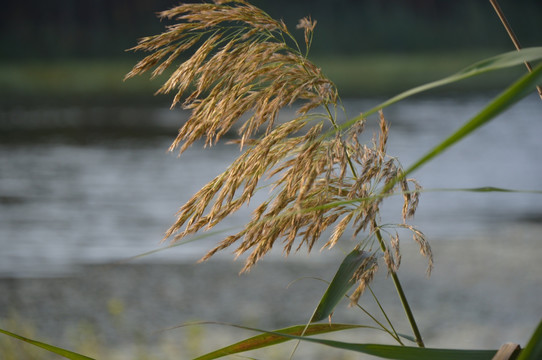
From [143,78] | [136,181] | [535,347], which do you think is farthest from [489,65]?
[143,78]

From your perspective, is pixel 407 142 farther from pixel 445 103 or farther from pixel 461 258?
pixel 445 103

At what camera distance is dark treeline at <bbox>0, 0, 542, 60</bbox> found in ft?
91.0

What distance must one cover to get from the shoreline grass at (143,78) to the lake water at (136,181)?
3622mm

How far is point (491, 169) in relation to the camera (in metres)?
9.69

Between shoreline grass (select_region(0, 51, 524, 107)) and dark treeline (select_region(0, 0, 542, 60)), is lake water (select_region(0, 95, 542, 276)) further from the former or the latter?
dark treeline (select_region(0, 0, 542, 60))

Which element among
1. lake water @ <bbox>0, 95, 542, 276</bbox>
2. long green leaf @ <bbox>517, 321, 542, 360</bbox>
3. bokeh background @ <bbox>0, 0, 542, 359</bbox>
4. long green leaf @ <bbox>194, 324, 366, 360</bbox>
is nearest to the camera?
long green leaf @ <bbox>517, 321, 542, 360</bbox>

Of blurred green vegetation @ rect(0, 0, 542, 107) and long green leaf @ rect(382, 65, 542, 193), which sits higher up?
long green leaf @ rect(382, 65, 542, 193)

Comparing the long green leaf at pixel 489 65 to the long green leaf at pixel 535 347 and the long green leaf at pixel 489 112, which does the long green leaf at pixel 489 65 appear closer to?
the long green leaf at pixel 489 112

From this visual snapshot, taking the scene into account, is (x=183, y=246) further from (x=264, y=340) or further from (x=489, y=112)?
(x=489, y=112)

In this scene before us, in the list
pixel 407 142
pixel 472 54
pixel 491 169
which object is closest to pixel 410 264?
pixel 491 169

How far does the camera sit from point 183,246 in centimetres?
665

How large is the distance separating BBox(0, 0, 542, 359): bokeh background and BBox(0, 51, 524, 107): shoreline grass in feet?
0.85

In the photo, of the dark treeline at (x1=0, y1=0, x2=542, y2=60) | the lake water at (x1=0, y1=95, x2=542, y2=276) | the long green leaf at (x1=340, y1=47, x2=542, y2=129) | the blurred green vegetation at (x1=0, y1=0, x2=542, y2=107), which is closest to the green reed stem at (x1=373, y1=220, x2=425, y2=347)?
the long green leaf at (x1=340, y1=47, x2=542, y2=129)

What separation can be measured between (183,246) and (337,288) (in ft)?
19.8
